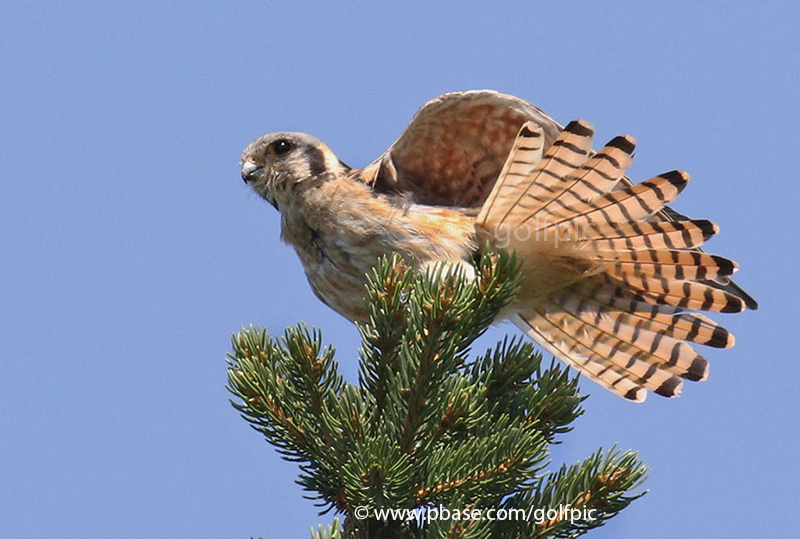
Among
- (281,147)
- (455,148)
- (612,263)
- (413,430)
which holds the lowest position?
(413,430)

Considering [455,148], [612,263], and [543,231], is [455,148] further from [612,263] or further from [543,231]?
[612,263]

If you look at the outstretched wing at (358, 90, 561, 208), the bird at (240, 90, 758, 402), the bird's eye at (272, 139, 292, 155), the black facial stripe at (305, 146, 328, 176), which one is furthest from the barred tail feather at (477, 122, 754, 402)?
the bird's eye at (272, 139, 292, 155)

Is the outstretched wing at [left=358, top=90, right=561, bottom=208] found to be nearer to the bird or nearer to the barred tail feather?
the bird

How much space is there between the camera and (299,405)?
2.57 m

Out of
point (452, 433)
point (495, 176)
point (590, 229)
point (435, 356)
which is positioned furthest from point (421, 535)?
point (495, 176)

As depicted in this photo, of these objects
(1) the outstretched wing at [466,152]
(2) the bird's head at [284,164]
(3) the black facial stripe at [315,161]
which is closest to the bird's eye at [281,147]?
(2) the bird's head at [284,164]

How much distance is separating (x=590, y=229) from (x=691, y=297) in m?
Answer: 0.52

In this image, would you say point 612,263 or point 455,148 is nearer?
point 612,263

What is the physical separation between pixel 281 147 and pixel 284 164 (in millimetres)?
123

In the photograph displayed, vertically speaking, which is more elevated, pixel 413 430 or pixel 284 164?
pixel 284 164

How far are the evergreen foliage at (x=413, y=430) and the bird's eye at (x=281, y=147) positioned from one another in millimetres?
2094

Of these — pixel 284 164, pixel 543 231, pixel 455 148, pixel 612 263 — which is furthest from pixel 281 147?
pixel 612 263

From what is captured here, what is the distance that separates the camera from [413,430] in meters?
2.48

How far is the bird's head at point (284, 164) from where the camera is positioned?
455 cm
